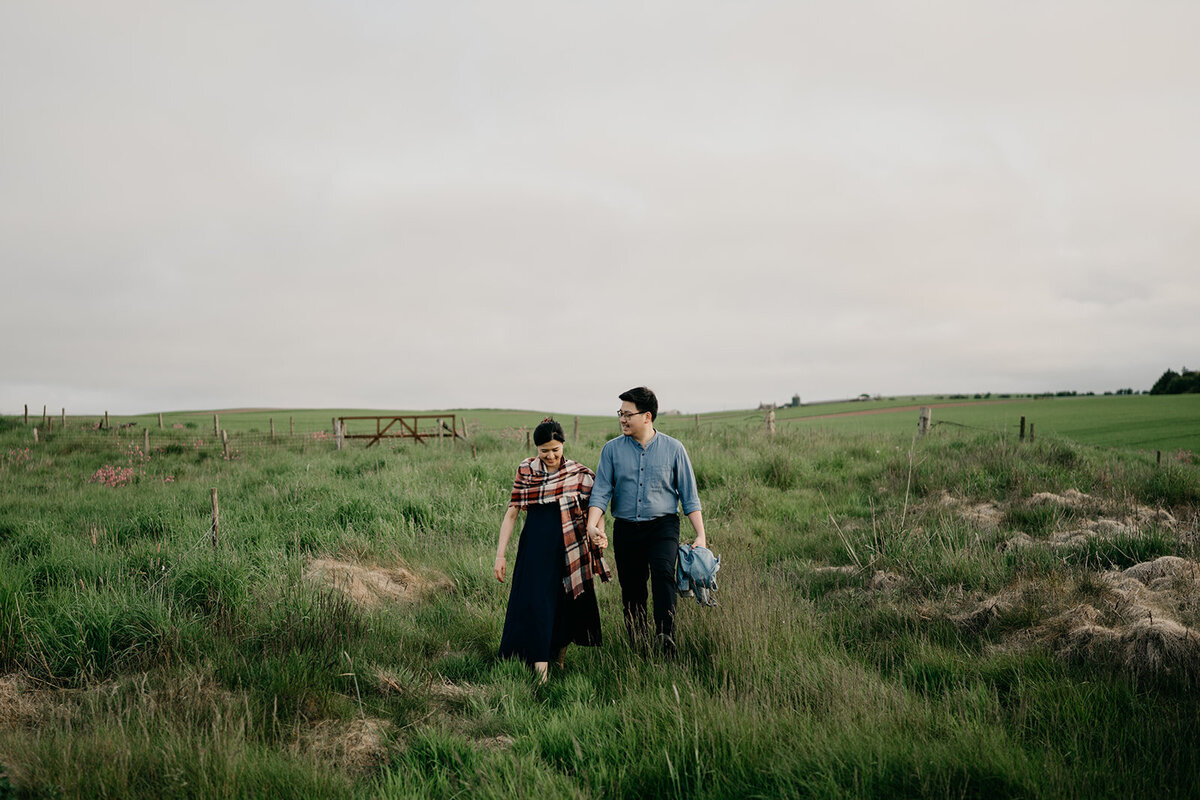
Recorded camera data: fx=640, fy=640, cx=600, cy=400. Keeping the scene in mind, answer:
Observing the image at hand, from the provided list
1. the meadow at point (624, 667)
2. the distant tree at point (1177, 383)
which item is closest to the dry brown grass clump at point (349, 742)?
the meadow at point (624, 667)

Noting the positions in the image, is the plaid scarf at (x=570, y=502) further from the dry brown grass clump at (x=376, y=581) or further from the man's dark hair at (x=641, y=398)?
the dry brown grass clump at (x=376, y=581)

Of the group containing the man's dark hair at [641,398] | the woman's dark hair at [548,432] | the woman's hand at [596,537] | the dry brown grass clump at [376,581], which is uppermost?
the man's dark hair at [641,398]

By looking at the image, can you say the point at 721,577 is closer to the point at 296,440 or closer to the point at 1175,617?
the point at 1175,617

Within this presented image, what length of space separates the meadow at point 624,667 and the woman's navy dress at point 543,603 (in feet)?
0.83

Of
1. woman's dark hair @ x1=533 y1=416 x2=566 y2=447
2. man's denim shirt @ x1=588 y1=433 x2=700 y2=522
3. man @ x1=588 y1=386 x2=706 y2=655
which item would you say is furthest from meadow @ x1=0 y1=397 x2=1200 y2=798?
woman's dark hair @ x1=533 y1=416 x2=566 y2=447

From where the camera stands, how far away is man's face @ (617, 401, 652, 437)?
489 cm

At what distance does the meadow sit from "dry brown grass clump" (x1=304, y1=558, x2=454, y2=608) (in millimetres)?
48

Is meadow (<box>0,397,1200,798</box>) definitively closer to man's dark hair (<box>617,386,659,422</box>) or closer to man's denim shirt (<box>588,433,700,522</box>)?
man's denim shirt (<box>588,433,700,522</box>)

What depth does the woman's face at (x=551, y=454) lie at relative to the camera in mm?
4840

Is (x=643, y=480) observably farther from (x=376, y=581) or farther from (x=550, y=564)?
(x=376, y=581)

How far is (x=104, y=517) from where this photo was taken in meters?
10.8

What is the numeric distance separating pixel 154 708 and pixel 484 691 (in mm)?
2012

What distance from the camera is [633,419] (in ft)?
16.1

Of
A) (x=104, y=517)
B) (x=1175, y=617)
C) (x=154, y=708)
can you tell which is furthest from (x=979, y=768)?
(x=104, y=517)
